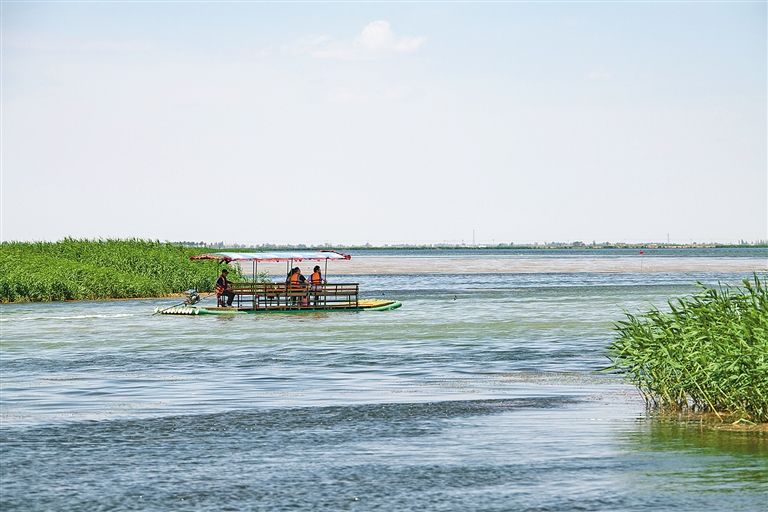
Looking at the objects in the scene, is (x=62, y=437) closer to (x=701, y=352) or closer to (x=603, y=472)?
(x=603, y=472)

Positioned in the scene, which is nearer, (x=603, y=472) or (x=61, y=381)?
(x=603, y=472)

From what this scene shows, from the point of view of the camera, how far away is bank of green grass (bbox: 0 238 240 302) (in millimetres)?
58562

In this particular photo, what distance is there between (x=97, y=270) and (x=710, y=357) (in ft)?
169

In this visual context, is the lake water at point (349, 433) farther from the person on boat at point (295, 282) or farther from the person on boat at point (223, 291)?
the person on boat at point (295, 282)

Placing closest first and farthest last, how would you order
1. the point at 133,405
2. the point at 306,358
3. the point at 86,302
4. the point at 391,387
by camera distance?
the point at 133,405, the point at 391,387, the point at 306,358, the point at 86,302

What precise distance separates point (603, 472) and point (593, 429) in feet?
10.6

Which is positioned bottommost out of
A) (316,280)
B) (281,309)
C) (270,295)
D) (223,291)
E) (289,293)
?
(281,309)

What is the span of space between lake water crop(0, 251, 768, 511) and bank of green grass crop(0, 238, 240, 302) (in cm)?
2457

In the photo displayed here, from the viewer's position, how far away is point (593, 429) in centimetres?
1681

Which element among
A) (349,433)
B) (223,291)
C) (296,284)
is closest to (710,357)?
(349,433)

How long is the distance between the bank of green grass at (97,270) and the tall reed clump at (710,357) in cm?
3871

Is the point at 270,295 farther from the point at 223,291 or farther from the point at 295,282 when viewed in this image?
the point at 223,291

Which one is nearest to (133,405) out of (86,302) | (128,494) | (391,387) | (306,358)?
(391,387)

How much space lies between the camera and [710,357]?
1716cm
